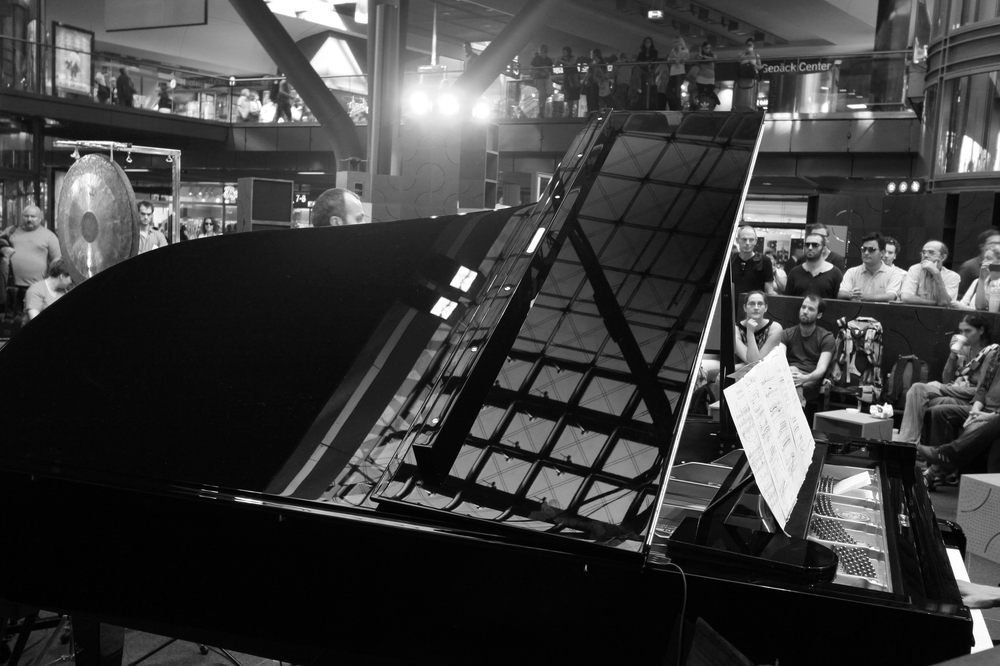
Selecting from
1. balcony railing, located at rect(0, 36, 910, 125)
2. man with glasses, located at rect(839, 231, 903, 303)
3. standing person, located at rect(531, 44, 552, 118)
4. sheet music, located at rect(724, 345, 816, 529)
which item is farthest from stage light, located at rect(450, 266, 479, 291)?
standing person, located at rect(531, 44, 552, 118)

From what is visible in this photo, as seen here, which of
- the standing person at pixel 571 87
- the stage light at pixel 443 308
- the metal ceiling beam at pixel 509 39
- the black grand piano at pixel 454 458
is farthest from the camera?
the standing person at pixel 571 87

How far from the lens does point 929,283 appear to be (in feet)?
23.8

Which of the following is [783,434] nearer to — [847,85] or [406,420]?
[406,420]

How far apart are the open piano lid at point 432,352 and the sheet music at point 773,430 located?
134mm

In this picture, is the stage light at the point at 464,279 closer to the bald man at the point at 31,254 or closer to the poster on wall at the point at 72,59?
the bald man at the point at 31,254

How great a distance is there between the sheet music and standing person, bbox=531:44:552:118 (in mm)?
14319

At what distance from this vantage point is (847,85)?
13.7 meters

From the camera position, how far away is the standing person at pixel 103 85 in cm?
1630

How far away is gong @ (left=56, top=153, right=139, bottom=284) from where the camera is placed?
11.7 ft

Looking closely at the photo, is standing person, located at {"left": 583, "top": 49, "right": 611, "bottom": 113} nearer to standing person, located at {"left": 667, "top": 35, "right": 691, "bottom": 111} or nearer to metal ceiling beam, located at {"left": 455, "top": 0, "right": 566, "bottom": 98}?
standing person, located at {"left": 667, "top": 35, "right": 691, "bottom": 111}

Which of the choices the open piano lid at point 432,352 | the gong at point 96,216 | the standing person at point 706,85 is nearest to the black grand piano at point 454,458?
the open piano lid at point 432,352

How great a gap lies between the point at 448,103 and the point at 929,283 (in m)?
5.52

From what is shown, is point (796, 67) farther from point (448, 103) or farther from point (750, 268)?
point (750, 268)

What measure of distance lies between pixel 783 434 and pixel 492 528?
23.3 inches
